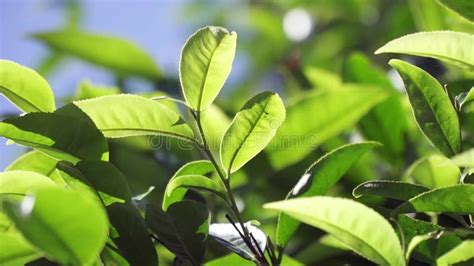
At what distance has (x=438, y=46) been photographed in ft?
2.91

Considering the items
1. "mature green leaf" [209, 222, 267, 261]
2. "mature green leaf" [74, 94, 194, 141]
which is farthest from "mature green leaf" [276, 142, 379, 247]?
"mature green leaf" [74, 94, 194, 141]

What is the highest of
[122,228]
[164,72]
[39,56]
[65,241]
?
[65,241]

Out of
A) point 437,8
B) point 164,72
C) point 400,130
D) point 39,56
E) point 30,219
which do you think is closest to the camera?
point 30,219

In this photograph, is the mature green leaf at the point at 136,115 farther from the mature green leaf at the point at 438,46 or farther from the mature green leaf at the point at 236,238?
the mature green leaf at the point at 438,46

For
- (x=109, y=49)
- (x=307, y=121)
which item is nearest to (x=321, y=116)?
(x=307, y=121)

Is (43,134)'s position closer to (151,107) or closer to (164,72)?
(151,107)

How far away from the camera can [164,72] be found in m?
2.11

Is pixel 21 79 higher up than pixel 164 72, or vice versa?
pixel 21 79

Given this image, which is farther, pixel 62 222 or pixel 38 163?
pixel 38 163

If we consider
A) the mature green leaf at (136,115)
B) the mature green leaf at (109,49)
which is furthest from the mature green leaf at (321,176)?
the mature green leaf at (109,49)

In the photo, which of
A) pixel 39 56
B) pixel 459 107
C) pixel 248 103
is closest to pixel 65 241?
pixel 248 103

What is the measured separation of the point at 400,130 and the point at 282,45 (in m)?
1.44

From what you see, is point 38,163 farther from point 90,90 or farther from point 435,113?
point 90,90

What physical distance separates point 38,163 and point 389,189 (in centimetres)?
42
